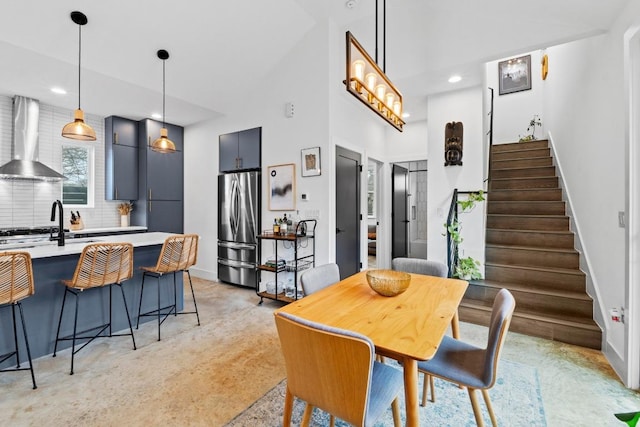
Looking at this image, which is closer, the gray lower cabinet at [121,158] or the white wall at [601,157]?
the white wall at [601,157]

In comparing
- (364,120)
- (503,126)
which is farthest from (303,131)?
(503,126)

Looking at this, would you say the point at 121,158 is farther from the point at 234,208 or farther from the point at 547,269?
the point at 547,269

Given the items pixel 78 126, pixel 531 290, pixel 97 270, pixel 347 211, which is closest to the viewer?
pixel 97 270

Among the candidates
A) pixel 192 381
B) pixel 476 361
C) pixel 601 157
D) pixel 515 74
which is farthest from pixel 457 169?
pixel 192 381

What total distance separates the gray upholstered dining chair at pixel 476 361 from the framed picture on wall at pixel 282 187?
275 cm

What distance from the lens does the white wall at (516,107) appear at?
5371mm

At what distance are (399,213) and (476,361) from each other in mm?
4436

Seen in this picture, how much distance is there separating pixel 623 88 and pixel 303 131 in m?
3.04

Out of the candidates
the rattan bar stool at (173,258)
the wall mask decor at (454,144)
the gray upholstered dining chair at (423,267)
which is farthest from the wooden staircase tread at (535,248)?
the rattan bar stool at (173,258)

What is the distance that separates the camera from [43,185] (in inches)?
177

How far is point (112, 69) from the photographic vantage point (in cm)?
357

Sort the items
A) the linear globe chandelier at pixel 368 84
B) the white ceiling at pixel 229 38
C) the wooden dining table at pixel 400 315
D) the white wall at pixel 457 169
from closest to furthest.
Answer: the wooden dining table at pixel 400 315 → the linear globe chandelier at pixel 368 84 → the white ceiling at pixel 229 38 → the white wall at pixel 457 169

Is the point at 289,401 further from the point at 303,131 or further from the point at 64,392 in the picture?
the point at 303,131

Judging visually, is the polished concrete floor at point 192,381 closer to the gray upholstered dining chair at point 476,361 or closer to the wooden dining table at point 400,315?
the gray upholstered dining chair at point 476,361
